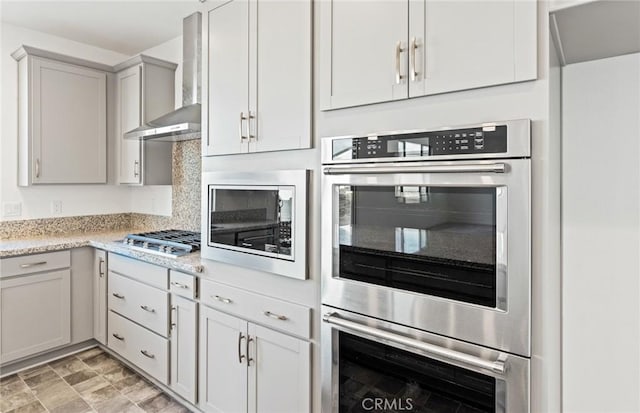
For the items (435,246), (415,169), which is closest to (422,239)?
(435,246)

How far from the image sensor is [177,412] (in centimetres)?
232

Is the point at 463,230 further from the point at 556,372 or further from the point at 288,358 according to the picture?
the point at 288,358

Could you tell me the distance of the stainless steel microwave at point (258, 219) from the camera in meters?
1.67

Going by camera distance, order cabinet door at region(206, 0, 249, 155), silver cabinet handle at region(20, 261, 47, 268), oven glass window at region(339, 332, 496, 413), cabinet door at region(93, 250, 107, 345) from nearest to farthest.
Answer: oven glass window at region(339, 332, 496, 413) < cabinet door at region(206, 0, 249, 155) < silver cabinet handle at region(20, 261, 47, 268) < cabinet door at region(93, 250, 107, 345)

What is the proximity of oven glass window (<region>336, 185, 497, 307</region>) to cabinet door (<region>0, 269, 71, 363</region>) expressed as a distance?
8.30 feet

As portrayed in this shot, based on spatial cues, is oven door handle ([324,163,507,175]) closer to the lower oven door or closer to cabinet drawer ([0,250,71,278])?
the lower oven door

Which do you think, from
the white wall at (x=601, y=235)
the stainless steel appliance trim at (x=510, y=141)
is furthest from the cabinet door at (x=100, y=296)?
the white wall at (x=601, y=235)

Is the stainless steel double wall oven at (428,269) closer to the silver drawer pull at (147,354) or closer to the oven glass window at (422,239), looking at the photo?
the oven glass window at (422,239)

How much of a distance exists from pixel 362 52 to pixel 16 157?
10.4 ft

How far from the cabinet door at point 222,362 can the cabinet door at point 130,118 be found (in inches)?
69.9

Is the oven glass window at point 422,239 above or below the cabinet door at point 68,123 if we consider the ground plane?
below

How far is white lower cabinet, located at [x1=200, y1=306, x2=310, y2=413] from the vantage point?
1.69m

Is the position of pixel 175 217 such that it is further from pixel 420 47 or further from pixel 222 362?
pixel 420 47

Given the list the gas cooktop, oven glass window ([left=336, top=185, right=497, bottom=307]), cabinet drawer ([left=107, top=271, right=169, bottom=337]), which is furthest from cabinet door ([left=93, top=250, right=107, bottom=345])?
oven glass window ([left=336, top=185, right=497, bottom=307])
